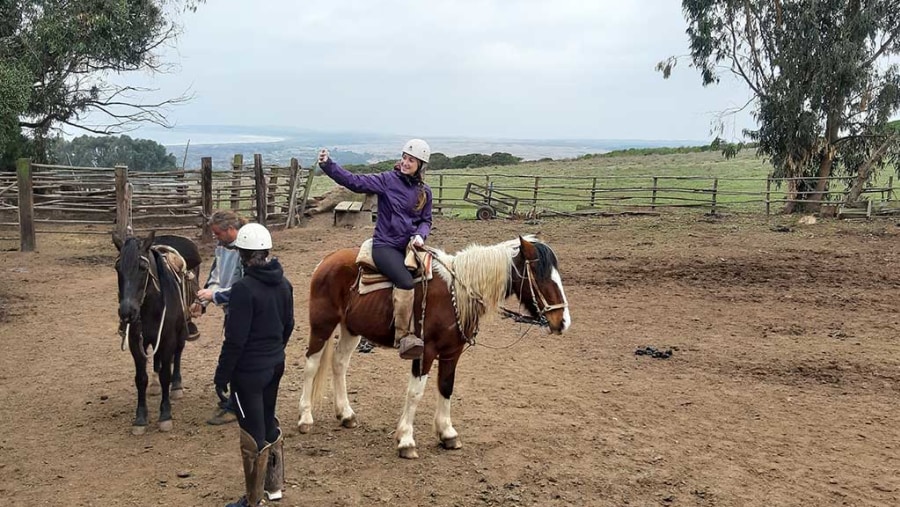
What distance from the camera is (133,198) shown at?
15.0 m

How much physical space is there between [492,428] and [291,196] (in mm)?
12923

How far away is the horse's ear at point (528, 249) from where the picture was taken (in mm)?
4941

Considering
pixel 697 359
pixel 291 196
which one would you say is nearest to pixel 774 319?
pixel 697 359

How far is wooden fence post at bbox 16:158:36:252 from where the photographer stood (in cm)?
1294

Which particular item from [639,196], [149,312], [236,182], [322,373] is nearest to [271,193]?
[236,182]

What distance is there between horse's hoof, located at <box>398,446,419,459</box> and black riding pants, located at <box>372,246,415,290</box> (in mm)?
1175

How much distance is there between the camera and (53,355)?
7277mm

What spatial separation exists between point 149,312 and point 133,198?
11005mm

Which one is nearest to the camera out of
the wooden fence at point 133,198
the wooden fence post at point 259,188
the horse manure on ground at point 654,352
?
the horse manure on ground at point 654,352

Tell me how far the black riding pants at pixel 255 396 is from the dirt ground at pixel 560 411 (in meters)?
0.74

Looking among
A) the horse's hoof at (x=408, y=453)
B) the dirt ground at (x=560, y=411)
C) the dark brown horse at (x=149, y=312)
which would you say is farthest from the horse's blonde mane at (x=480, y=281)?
the dark brown horse at (x=149, y=312)

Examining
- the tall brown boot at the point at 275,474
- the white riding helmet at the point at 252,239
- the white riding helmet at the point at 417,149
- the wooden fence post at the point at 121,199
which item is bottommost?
the tall brown boot at the point at 275,474

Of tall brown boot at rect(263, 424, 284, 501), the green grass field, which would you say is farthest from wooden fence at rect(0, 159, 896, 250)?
tall brown boot at rect(263, 424, 284, 501)

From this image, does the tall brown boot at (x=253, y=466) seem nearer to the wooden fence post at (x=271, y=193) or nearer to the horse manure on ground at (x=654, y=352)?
the horse manure on ground at (x=654, y=352)
